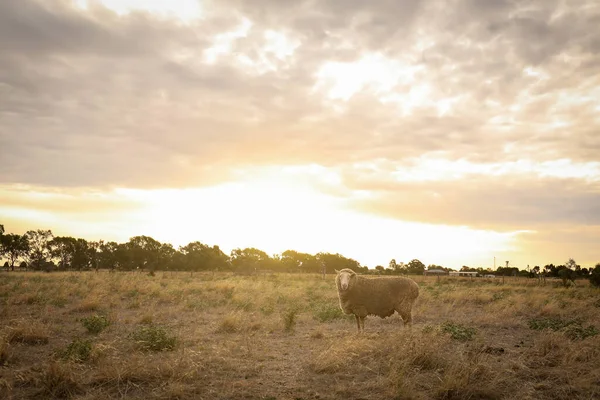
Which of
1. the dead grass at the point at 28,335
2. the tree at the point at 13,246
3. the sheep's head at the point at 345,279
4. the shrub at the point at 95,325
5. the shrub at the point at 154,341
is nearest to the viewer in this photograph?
the shrub at the point at 154,341

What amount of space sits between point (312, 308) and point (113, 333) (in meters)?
9.40

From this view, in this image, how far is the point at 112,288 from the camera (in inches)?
950

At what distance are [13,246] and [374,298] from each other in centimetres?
11083

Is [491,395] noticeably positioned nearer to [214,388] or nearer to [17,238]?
[214,388]

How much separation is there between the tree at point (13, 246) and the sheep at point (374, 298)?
343ft

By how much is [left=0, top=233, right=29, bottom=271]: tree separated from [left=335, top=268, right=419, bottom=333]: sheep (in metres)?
105

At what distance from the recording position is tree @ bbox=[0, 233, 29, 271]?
93.6m

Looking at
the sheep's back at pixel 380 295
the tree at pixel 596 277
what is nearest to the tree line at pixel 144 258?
the tree at pixel 596 277

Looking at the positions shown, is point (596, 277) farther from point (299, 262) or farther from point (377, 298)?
point (299, 262)

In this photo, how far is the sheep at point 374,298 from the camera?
43.8 feet

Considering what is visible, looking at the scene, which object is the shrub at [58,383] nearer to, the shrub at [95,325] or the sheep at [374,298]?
the shrub at [95,325]

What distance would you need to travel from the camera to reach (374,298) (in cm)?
1345

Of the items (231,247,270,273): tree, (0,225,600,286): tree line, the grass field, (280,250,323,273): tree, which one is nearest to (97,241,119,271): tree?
(0,225,600,286): tree line

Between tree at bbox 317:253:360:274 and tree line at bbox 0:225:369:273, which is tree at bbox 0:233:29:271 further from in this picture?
tree at bbox 317:253:360:274
